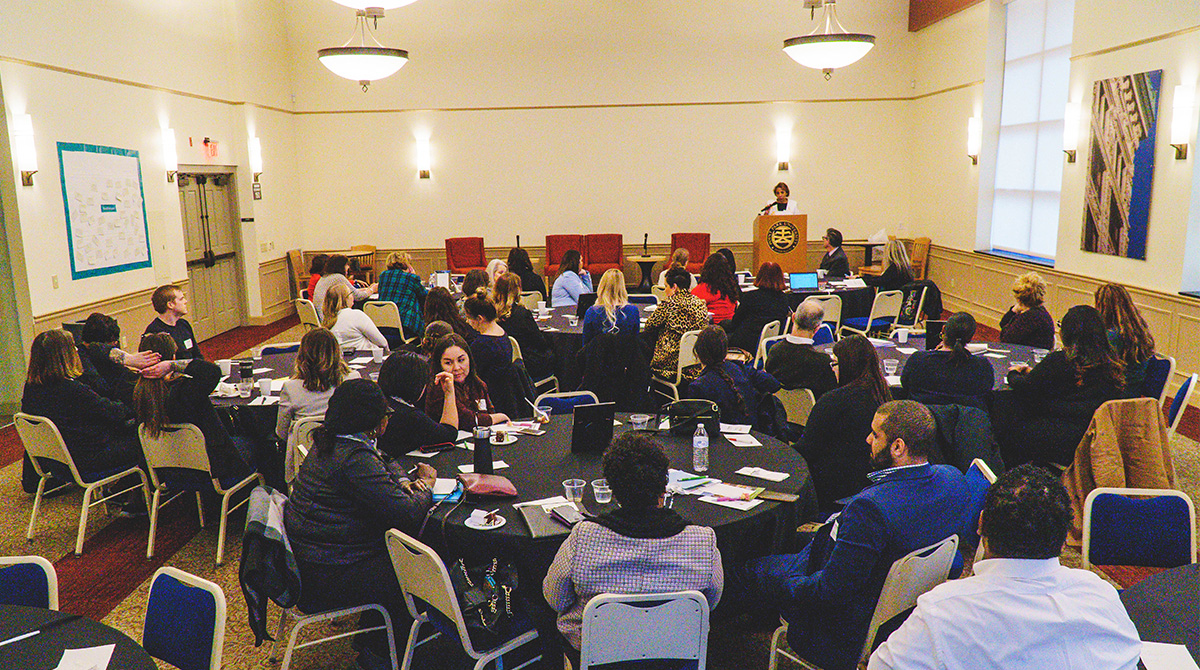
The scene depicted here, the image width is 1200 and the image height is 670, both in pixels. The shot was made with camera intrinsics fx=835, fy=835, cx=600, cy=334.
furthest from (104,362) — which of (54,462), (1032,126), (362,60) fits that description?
(1032,126)

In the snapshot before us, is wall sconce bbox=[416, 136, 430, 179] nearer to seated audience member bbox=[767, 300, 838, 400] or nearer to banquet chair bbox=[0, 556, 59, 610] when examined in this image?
seated audience member bbox=[767, 300, 838, 400]

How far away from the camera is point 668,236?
14633 millimetres

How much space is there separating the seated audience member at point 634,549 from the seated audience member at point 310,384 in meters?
2.38

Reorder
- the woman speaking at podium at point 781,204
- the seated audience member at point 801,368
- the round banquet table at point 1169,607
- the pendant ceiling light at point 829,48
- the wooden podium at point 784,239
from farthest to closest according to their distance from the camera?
the woman speaking at podium at point 781,204, the wooden podium at point 784,239, the pendant ceiling light at point 829,48, the seated audience member at point 801,368, the round banquet table at point 1169,607

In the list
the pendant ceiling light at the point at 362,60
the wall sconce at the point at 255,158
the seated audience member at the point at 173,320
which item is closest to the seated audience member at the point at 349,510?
the seated audience member at the point at 173,320

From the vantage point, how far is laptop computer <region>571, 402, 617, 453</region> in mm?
3961

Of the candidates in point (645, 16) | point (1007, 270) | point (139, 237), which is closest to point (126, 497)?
point (139, 237)

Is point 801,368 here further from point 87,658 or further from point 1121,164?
point 1121,164

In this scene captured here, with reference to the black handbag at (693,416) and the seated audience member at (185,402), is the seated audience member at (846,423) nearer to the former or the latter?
the black handbag at (693,416)

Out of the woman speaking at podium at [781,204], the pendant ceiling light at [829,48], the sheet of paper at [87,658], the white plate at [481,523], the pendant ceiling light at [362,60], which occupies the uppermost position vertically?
the pendant ceiling light at [829,48]

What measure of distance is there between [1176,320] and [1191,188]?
1195 millimetres

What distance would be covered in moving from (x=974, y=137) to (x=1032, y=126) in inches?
39.6

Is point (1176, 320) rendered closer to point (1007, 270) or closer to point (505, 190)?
point (1007, 270)

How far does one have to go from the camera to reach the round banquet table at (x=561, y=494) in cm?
315
